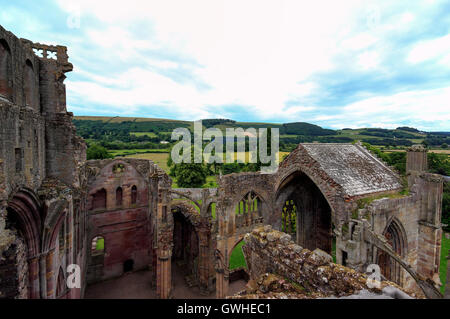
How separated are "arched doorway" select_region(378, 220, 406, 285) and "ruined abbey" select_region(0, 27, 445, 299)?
0.19 ft

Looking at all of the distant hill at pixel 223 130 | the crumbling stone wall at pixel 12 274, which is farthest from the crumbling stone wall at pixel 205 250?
the distant hill at pixel 223 130

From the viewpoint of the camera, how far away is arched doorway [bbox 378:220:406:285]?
12281mm

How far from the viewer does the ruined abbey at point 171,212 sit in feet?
22.0

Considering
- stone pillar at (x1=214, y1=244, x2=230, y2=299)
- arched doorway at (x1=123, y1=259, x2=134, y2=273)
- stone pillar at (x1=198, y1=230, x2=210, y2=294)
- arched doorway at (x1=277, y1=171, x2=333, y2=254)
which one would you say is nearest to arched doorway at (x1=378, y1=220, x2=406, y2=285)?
arched doorway at (x1=277, y1=171, x2=333, y2=254)

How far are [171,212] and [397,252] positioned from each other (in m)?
12.5

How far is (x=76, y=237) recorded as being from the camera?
1247cm

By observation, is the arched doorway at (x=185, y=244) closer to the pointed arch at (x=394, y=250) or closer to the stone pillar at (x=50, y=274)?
the stone pillar at (x=50, y=274)

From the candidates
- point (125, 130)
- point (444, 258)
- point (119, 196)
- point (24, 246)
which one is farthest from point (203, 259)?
point (125, 130)

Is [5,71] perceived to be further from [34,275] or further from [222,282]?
[222,282]

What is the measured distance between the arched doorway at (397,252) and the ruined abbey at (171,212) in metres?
0.06

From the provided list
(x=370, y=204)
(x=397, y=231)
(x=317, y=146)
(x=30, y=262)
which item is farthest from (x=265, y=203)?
(x=30, y=262)
